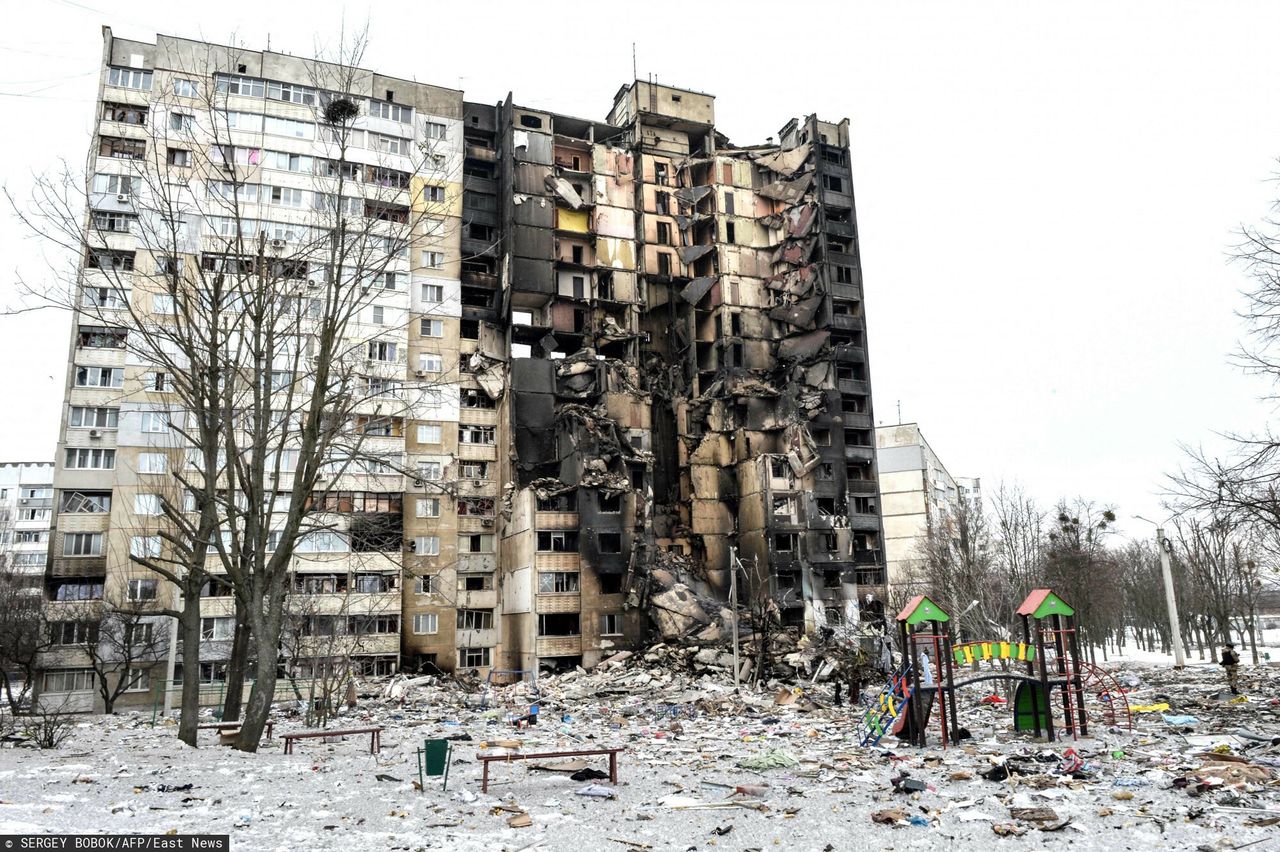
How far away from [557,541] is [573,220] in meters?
21.9

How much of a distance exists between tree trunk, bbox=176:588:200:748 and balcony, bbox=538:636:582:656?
2878 cm

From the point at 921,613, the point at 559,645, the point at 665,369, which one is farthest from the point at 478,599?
the point at 921,613

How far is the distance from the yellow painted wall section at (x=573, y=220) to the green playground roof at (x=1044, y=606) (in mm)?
43150

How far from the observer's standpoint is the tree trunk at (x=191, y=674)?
56.0ft

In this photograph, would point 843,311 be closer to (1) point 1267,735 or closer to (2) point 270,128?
(2) point 270,128

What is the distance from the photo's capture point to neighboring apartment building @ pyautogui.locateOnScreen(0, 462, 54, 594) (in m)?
85.0

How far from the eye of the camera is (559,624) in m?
47.1

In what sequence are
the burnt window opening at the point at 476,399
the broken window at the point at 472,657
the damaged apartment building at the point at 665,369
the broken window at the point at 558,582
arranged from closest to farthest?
the broken window at the point at 558,582 → the damaged apartment building at the point at 665,369 → the broken window at the point at 472,657 → the burnt window opening at the point at 476,399

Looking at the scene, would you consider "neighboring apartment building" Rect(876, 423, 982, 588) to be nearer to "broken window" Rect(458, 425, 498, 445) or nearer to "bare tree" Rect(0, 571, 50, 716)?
"broken window" Rect(458, 425, 498, 445)

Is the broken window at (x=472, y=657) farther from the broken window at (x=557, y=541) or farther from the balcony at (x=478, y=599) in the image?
the broken window at (x=557, y=541)

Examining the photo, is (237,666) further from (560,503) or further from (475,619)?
(475,619)

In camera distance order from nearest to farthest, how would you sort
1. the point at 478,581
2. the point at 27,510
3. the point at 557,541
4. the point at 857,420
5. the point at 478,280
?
the point at 557,541 < the point at 478,581 < the point at 478,280 < the point at 857,420 < the point at 27,510

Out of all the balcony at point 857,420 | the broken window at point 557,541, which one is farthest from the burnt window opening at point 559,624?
the balcony at point 857,420

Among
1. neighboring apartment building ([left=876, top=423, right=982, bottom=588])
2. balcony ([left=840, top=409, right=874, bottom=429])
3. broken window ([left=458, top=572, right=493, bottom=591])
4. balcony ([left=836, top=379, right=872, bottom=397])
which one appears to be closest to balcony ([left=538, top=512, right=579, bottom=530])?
broken window ([left=458, top=572, right=493, bottom=591])
